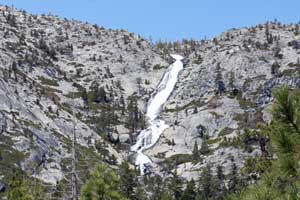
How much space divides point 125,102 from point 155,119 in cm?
1573

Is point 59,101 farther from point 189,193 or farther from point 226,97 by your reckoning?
point 189,193

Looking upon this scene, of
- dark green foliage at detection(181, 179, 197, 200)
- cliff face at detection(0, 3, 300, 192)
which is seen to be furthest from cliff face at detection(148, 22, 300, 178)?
dark green foliage at detection(181, 179, 197, 200)

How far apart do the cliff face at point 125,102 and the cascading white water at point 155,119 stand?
2205 millimetres

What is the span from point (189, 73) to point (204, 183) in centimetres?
8748

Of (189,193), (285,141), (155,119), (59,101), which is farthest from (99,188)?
(155,119)

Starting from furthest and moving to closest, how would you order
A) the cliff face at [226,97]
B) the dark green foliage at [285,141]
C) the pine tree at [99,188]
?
the cliff face at [226,97] < the pine tree at [99,188] < the dark green foliage at [285,141]

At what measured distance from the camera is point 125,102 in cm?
17712

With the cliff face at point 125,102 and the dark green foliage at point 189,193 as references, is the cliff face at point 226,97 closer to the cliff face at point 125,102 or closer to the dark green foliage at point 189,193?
the cliff face at point 125,102

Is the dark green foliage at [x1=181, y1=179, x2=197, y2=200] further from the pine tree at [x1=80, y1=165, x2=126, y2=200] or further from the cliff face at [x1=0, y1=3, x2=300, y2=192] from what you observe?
the pine tree at [x1=80, y1=165, x2=126, y2=200]

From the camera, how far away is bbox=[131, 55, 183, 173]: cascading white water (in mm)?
145600

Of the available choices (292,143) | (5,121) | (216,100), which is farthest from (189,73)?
(292,143)

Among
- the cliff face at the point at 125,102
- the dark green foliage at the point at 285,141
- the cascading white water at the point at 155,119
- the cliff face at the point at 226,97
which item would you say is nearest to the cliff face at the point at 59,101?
the cliff face at the point at 125,102

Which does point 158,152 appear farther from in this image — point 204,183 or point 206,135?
point 204,183

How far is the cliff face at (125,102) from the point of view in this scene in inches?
5037
